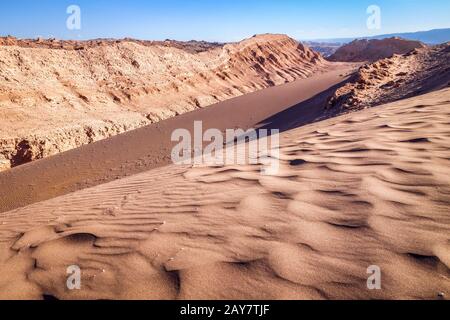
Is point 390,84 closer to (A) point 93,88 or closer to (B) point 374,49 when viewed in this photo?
(A) point 93,88

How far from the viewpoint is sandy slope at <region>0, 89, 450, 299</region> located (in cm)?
151

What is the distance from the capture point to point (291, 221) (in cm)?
202

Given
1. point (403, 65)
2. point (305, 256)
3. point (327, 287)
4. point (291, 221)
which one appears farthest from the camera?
point (403, 65)

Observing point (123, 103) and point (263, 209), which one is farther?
point (123, 103)

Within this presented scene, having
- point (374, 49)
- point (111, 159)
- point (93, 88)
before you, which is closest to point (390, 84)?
point (111, 159)

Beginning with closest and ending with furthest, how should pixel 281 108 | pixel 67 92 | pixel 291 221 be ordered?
pixel 291 221
pixel 67 92
pixel 281 108

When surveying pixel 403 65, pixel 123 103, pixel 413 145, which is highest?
pixel 403 65

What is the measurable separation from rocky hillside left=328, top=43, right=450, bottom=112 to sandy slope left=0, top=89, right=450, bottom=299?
492 centimetres

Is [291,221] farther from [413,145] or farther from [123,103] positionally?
[123,103]

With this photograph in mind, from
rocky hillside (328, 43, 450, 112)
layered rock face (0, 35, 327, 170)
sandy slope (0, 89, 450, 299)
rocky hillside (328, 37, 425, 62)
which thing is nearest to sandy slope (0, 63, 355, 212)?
layered rock face (0, 35, 327, 170)

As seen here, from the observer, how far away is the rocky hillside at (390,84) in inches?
301

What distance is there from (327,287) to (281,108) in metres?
12.1

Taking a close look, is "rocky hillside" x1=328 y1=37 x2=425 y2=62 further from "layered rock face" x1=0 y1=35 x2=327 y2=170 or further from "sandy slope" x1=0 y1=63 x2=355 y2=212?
"sandy slope" x1=0 y1=63 x2=355 y2=212

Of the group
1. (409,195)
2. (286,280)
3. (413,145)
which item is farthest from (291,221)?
(413,145)
